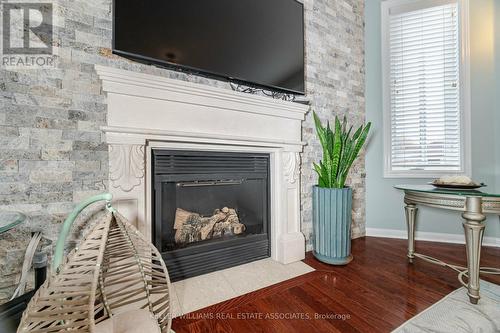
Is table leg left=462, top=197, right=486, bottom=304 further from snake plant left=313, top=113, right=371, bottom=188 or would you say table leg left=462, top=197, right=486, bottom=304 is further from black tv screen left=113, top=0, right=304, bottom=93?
black tv screen left=113, top=0, right=304, bottom=93

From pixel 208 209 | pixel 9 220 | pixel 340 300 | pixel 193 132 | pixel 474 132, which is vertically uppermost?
pixel 474 132

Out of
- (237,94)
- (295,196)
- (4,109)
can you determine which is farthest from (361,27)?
(4,109)

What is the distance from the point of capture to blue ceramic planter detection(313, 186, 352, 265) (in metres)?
1.86

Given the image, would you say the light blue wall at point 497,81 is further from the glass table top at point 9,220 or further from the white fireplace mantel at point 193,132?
the glass table top at point 9,220

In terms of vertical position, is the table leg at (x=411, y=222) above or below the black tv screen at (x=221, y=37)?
below

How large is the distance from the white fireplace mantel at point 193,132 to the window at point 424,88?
4.43 ft

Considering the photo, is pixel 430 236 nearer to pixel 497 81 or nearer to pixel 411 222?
pixel 411 222

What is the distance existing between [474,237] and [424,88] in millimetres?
1867

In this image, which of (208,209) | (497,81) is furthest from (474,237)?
(497,81)

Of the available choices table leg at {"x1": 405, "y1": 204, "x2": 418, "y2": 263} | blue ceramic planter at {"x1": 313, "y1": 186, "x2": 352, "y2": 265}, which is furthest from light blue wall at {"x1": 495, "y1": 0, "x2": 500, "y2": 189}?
blue ceramic planter at {"x1": 313, "y1": 186, "x2": 352, "y2": 265}

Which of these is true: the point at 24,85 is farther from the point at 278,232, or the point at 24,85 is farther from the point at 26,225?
the point at 278,232

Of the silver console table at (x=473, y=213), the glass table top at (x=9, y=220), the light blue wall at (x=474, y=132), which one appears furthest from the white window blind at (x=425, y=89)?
the glass table top at (x=9, y=220)

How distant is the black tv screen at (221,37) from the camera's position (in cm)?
140

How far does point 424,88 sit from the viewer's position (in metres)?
2.49
